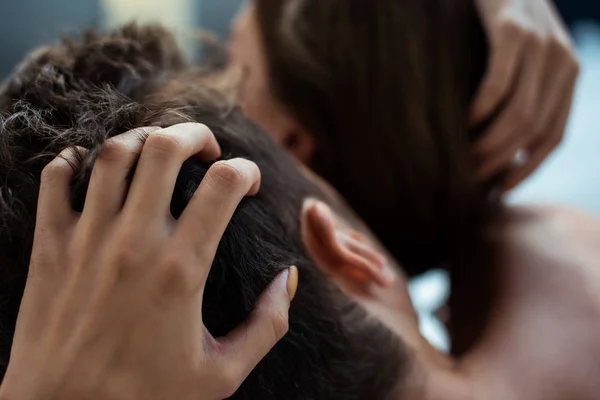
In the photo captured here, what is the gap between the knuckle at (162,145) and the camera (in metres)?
0.42

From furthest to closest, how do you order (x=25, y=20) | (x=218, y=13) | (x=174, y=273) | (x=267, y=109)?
(x=218, y=13) < (x=25, y=20) < (x=267, y=109) < (x=174, y=273)

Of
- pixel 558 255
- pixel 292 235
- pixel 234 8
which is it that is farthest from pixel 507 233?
pixel 234 8

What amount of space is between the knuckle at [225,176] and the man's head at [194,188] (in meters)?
0.03

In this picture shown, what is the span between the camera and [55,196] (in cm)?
43

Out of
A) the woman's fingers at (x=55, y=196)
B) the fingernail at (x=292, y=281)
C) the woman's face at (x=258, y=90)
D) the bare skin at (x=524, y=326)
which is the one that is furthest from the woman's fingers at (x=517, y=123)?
the woman's fingers at (x=55, y=196)

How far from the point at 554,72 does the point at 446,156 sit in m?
0.16

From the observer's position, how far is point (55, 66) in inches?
22.5

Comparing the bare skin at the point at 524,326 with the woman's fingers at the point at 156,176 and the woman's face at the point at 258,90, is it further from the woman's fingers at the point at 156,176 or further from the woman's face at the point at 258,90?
the woman's face at the point at 258,90

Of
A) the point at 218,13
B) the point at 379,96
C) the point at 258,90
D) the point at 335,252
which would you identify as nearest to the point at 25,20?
the point at 218,13

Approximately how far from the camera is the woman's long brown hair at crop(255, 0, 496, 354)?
0.85 m

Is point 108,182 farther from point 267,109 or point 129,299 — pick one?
point 267,109

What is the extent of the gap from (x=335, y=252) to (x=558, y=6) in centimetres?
168

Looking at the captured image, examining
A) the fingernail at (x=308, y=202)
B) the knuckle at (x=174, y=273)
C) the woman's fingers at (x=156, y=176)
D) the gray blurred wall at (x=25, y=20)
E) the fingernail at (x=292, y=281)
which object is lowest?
the gray blurred wall at (x=25, y=20)

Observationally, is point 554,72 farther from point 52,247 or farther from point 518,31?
point 52,247
